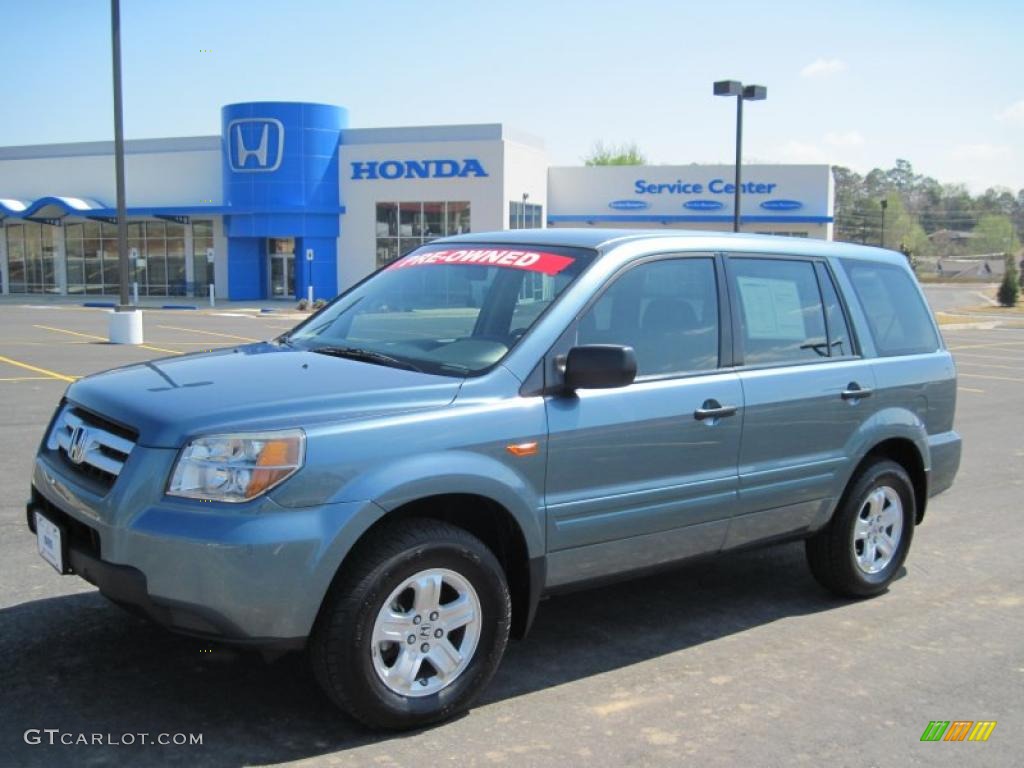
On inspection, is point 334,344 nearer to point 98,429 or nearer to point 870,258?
point 98,429

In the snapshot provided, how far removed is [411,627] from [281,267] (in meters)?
42.1

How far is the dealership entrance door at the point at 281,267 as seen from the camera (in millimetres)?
43750

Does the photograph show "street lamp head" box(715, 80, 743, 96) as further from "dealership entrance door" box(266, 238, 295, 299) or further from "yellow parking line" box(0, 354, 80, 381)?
"dealership entrance door" box(266, 238, 295, 299)

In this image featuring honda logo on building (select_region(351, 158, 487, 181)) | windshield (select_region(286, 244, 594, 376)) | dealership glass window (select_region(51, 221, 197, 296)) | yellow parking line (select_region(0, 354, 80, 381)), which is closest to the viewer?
windshield (select_region(286, 244, 594, 376))

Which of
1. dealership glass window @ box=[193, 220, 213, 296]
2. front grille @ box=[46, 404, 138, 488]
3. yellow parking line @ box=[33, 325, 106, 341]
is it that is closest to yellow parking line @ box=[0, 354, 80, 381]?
yellow parking line @ box=[33, 325, 106, 341]

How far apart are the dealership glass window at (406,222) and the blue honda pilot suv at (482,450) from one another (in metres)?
38.1

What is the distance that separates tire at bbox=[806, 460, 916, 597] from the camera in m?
5.19

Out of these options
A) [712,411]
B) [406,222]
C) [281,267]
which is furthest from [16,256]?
[712,411]

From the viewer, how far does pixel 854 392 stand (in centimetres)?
507

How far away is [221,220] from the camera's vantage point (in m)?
44.2

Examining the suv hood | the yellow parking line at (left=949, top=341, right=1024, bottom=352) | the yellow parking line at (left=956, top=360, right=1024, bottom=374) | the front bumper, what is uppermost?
the suv hood

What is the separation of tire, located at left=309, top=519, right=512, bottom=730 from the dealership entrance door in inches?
1633

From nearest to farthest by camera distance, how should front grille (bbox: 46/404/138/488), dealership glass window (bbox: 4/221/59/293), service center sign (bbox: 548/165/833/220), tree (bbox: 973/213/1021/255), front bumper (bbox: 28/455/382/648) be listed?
front bumper (bbox: 28/455/382/648), front grille (bbox: 46/404/138/488), dealership glass window (bbox: 4/221/59/293), service center sign (bbox: 548/165/833/220), tree (bbox: 973/213/1021/255)

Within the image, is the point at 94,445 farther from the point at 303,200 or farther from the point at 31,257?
the point at 31,257
